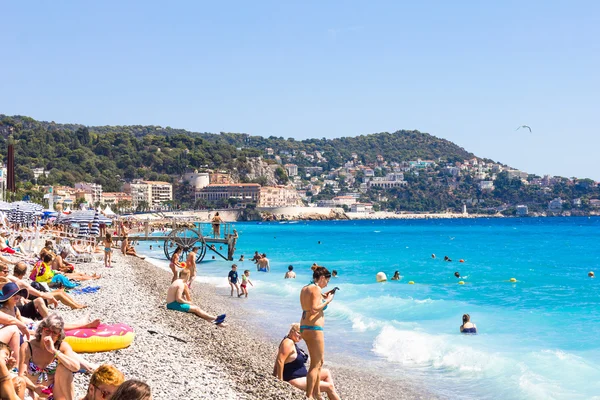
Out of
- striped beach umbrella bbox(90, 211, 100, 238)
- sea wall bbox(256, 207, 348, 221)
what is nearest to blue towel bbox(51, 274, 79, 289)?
striped beach umbrella bbox(90, 211, 100, 238)

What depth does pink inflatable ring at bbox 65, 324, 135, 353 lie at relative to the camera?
827cm

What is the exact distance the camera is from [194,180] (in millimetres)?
172000

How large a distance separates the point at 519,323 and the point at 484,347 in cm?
376

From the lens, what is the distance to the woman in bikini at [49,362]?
5.73 meters

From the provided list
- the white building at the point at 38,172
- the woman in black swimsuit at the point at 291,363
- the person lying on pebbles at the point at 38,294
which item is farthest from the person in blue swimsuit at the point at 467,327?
the white building at the point at 38,172

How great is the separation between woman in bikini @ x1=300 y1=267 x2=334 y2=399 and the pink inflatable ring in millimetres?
2695

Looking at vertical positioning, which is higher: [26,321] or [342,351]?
[26,321]

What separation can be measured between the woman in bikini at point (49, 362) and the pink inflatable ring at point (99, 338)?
6.52ft

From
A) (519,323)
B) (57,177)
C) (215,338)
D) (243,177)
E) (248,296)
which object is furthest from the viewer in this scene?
(243,177)

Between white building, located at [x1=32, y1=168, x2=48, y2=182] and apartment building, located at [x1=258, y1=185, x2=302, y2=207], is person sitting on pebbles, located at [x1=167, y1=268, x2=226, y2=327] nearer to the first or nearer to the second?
white building, located at [x1=32, y1=168, x2=48, y2=182]

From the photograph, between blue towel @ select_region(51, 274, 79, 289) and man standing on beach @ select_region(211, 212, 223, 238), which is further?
man standing on beach @ select_region(211, 212, 223, 238)

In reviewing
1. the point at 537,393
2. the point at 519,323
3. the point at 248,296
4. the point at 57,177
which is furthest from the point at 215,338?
the point at 57,177

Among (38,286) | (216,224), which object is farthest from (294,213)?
(38,286)

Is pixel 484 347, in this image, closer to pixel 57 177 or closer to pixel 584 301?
pixel 584 301
